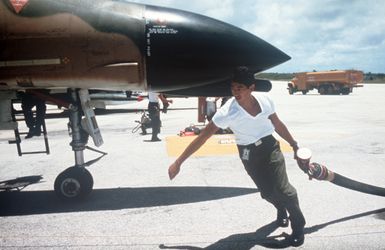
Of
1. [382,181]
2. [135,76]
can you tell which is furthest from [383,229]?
[135,76]

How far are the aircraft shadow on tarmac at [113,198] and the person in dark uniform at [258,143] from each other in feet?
6.09

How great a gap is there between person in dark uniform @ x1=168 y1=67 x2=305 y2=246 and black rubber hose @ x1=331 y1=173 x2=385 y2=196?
1.29m

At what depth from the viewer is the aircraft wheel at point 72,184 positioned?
5.83m

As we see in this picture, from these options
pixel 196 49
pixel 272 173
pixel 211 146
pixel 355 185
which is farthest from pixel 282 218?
pixel 211 146

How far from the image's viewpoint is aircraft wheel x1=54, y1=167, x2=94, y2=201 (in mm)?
5832

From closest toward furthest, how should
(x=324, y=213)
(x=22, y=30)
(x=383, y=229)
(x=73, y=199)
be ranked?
(x=383, y=229)
(x=324, y=213)
(x=22, y=30)
(x=73, y=199)

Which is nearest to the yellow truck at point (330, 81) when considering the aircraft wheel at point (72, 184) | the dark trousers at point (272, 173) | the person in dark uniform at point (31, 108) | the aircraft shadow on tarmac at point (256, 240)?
the person in dark uniform at point (31, 108)

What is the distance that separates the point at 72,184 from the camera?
5.85m

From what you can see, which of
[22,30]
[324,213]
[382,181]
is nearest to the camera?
[324,213]

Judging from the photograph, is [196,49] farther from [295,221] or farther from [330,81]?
[330,81]

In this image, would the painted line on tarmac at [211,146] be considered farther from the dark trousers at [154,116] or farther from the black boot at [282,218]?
the black boot at [282,218]

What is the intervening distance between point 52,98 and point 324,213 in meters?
4.51

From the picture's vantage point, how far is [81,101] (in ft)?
19.9

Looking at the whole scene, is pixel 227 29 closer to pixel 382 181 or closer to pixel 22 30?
pixel 22 30
